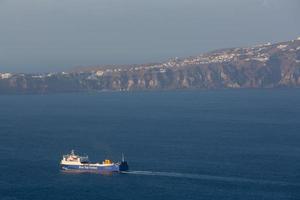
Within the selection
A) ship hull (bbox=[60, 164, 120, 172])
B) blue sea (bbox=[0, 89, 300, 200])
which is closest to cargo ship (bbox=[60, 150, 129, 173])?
ship hull (bbox=[60, 164, 120, 172])

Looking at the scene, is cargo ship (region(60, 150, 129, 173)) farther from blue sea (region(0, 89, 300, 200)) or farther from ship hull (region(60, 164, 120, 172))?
blue sea (region(0, 89, 300, 200))

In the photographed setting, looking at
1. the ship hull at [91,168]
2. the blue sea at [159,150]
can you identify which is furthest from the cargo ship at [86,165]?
the blue sea at [159,150]

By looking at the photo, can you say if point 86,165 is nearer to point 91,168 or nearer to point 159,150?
point 91,168

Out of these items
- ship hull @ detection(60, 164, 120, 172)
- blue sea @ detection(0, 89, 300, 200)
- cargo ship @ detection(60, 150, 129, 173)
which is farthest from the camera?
ship hull @ detection(60, 164, 120, 172)

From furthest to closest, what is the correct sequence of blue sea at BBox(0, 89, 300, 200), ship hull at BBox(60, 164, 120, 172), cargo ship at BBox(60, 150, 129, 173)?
ship hull at BBox(60, 164, 120, 172) → cargo ship at BBox(60, 150, 129, 173) → blue sea at BBox(0, 89, 300, 200)

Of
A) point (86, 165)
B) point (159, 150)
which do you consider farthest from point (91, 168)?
point (159, 150)
